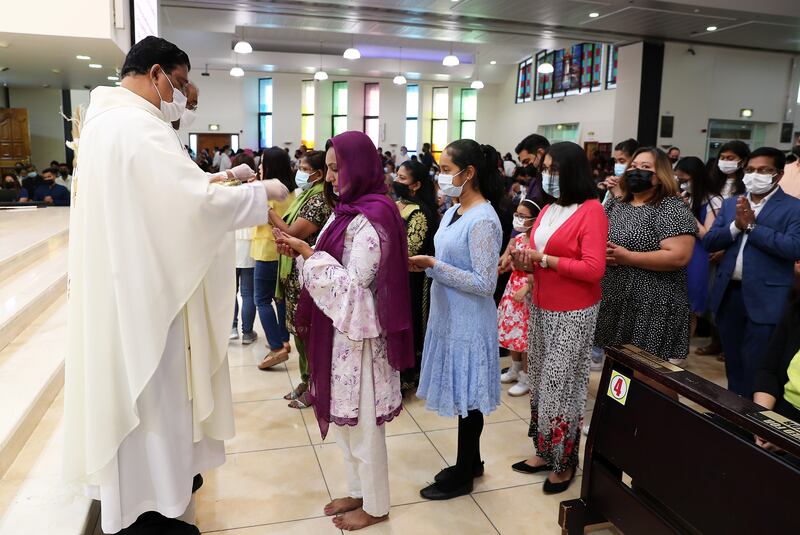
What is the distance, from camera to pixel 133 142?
5.56 feet

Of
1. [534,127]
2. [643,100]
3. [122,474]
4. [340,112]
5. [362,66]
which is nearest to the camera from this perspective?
[122,474]

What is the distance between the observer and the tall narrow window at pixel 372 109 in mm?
19505

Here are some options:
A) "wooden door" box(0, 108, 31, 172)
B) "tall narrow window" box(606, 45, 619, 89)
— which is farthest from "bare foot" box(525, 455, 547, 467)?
"tall narrow window" box(606, 45, 619, 89)

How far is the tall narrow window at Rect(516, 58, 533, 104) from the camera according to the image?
18500mm

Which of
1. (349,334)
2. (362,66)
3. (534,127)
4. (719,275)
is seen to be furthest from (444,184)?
(534,127)

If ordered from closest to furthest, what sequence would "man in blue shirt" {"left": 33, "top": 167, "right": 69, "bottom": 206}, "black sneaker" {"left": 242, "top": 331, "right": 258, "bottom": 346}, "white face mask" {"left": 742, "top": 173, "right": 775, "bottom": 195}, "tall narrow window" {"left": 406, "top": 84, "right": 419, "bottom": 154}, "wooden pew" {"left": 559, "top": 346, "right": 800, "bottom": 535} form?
"wooden pew" {"left": 559, "top": 346, "right": 800, "bottom": 535}, "white face mask" {"left": 742, "top": 173, "right": 775, "bottom": 195}, "black sneaker" {"left": 242, "top": 331, "right": 258, "bottom": 346}, "man in blue shirt" {"left": 33, "top": 167, "right": 69, "bottom": 206}, "tall narrow window" {"left": 406, "top": 84, "right": 419, "bottom": 154}

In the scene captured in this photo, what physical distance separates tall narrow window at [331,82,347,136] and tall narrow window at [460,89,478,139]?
13.6ft

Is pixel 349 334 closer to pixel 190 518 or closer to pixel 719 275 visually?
pixel 190 518

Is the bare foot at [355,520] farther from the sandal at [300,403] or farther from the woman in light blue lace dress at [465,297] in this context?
the sandal at [300,403]

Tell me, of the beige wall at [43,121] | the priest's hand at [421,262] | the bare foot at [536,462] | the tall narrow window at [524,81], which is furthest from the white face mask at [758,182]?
the tall narrow window at [524,81]

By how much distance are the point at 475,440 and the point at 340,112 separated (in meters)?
18.2

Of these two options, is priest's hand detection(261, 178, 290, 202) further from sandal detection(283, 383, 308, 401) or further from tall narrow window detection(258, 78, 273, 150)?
tall narrow window detection(258, 78, 273, 150)

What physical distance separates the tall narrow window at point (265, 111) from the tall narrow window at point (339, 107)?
2109mm

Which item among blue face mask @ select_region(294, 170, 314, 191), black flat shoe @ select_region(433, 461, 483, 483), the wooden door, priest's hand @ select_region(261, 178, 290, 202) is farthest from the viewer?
the wooden door
